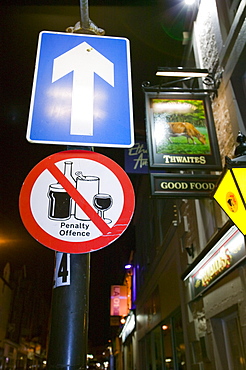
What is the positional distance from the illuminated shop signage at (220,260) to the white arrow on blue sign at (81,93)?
9.21 ft

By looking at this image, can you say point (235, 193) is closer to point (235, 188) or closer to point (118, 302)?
point (235, 188)

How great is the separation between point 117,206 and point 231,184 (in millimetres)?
1528

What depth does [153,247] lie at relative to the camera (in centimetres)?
1325

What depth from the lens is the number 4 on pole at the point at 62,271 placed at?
1939 millimetres

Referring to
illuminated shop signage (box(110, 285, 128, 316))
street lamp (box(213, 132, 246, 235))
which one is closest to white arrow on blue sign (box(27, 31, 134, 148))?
street lamp (box(213, 132, 246, 235))

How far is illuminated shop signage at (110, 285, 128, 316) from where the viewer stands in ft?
71.4

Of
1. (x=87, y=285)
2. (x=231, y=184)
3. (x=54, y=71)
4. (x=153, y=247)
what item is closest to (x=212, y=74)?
(x=231, y=184)

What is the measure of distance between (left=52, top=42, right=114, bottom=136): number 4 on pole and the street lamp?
1.35 m

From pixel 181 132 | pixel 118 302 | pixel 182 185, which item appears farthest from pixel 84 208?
pixel 118 302

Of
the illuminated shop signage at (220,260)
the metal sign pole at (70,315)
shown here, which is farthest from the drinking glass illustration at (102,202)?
the illuminated shop signage at (220,260)

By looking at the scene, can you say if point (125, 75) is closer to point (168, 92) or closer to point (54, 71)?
point (54, 71)

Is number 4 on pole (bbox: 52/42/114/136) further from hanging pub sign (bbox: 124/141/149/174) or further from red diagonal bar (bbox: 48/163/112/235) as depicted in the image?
hanging pub sign (bbox: 124/141/149/174)

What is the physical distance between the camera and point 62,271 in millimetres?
1970

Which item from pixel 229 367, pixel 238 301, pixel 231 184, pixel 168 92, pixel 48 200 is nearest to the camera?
pixel 48 200
